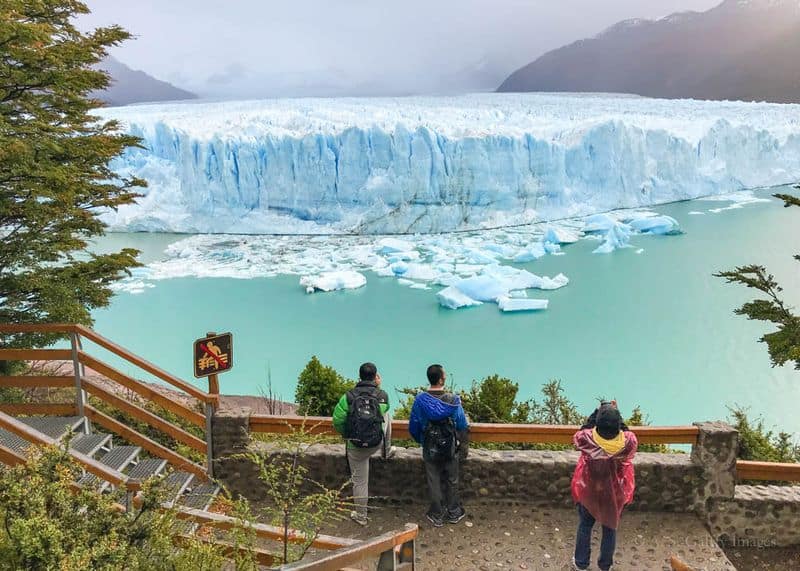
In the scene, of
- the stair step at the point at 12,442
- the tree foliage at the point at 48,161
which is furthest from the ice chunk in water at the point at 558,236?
the stair step at the point at 12,442

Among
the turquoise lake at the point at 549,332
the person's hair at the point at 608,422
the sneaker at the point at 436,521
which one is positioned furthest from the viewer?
the turquoise lake at the point at 549,332

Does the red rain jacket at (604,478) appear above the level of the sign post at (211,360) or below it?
below

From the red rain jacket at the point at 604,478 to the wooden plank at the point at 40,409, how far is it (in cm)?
288

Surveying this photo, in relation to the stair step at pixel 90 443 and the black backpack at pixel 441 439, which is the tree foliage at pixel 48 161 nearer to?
the stair step at pixel 90 443

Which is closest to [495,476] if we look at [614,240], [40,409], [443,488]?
[443,488]

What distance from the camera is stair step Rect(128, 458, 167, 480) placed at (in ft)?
11.2

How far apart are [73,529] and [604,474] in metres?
2.16

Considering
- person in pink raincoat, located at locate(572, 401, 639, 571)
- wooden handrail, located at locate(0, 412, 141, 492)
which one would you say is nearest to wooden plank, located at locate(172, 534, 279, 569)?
wooden handrail, located at locate(0, 412, 141, 492)

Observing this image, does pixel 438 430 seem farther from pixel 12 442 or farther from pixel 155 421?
pixel 12 442

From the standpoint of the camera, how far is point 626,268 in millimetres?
16953

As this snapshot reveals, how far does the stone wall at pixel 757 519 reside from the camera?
3434mm

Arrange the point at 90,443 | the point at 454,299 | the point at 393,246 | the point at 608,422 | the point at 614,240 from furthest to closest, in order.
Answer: the point at 393,246 → the point at 614,240 → the point at 454,299 → the point at 90,443 → the point at 608,422

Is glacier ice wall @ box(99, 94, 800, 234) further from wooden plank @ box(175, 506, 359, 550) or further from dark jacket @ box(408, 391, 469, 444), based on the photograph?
wooden plank @ box(175, 506, 359, 550)

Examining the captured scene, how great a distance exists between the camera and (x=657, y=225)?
19938 mm
